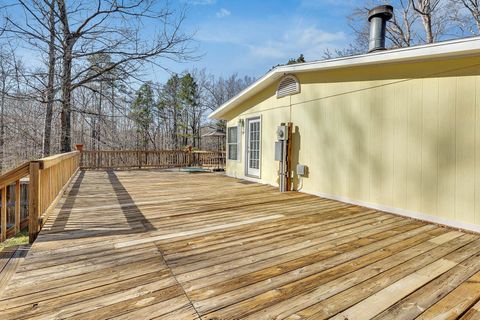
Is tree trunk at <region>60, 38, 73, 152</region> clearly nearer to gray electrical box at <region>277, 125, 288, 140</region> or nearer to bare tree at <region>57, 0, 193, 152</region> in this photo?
bare tree at <region>57, 0, 193, 152</region>

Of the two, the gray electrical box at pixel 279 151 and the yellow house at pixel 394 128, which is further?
the gray electrical box at pixel 279 151

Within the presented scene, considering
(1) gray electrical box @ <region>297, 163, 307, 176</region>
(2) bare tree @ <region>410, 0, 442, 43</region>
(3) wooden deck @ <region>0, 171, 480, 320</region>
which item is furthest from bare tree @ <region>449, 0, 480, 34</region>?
(3) wooden deck @ <region>0, 171, 480, 320</region>

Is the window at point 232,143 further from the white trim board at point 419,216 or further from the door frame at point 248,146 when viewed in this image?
the white trim board at point 419,216

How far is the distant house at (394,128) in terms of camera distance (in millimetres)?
3262

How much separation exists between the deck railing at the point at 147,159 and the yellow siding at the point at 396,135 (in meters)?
8.05

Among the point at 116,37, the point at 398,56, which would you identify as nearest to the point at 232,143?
the point at 116,37

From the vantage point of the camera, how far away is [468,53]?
319 centimetres

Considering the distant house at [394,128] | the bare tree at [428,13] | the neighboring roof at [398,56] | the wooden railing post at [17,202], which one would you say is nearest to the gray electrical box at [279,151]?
the distant house at [394,128]

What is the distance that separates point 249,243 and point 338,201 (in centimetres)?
275

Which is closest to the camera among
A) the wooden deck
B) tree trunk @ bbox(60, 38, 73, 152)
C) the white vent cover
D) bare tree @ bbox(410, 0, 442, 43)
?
the wooden deck

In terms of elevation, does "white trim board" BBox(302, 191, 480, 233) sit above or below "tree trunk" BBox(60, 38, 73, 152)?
below

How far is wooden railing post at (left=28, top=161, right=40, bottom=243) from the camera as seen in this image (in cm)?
277

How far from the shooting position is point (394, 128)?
4.01 metres

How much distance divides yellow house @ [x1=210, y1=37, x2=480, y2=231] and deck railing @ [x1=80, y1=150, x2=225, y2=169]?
762 centimetres
